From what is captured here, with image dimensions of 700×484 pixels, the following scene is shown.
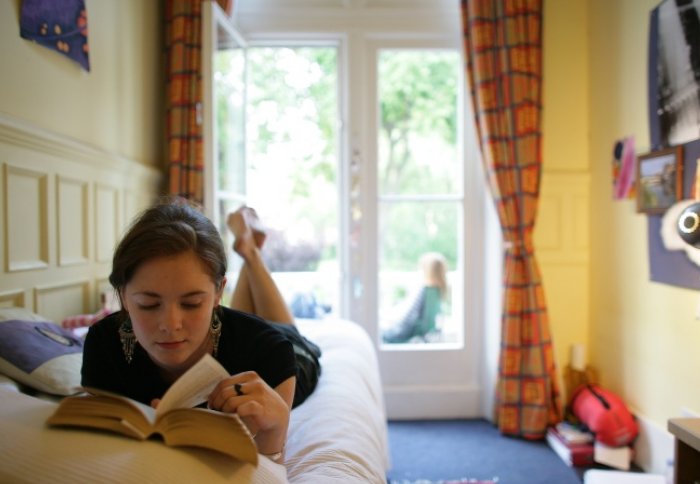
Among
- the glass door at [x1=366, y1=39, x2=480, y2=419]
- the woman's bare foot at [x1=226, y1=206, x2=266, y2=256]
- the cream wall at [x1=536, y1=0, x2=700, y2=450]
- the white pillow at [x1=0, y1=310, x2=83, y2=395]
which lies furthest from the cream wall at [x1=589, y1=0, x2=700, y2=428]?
the white pillow at [x1=0, y1=310, x2=83, y2=395]

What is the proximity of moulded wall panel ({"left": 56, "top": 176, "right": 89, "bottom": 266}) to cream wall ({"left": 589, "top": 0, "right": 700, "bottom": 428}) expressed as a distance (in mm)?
2409

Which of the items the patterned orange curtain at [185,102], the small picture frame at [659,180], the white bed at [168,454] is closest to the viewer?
the white bed at [168,454]

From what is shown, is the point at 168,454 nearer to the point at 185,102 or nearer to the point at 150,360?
the point at 150,360

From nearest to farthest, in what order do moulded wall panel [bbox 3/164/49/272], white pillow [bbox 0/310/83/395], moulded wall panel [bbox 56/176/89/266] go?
white pillow [bbox 0/310/83/395]
moulded wall panel [bbox 3/164/49/272]
moulded wall panel [bbox 56/176/89/266]

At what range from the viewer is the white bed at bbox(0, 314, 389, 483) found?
685 mm

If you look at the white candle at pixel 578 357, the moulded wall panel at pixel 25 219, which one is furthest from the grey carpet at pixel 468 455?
the moulded wall panel at pixel 25 219

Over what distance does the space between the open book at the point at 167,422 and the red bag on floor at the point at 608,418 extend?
7.23 ft

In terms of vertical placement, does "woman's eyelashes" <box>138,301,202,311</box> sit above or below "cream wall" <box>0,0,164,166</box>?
below

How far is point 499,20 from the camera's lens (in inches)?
115

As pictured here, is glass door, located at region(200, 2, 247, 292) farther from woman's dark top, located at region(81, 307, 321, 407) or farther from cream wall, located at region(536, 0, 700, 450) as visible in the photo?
cream wall, located at region(536, 0, 700, 450)

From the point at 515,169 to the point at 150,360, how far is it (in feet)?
7.64

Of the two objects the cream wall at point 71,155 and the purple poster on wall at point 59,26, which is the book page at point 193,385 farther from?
the purple poster on wall at point 59,26

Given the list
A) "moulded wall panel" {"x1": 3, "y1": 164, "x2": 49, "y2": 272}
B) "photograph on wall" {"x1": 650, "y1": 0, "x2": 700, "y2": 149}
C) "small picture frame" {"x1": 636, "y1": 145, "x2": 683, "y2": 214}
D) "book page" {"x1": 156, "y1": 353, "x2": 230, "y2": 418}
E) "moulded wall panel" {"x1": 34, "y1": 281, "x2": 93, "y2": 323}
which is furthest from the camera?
"small picture frame" {"x1": 636, "y1": 145, "x2": 683, "y2": 214}

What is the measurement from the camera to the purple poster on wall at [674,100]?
200 cm
